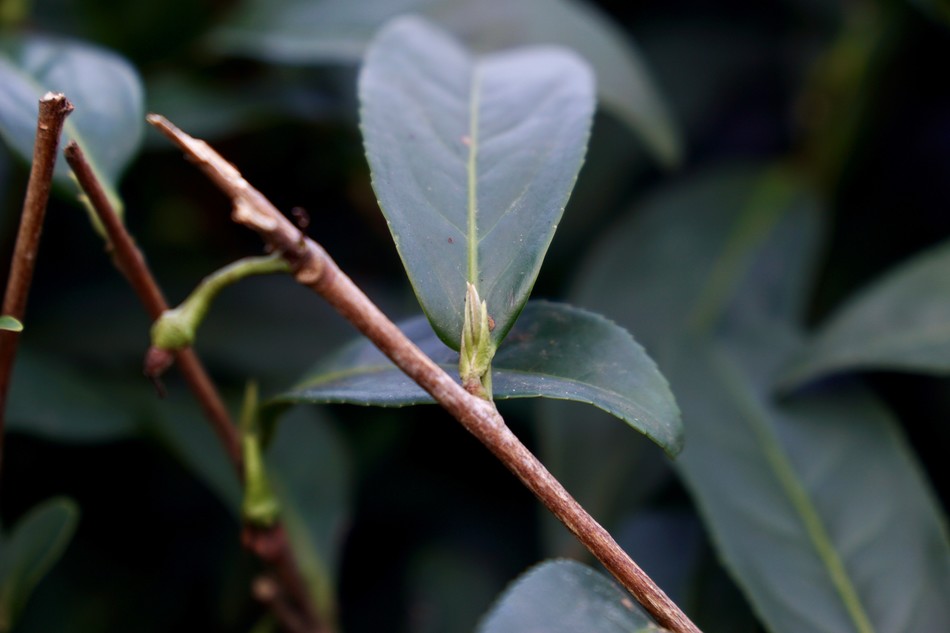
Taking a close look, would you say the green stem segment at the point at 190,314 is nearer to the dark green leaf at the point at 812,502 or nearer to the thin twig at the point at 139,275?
the thin twig at the point at 139,275

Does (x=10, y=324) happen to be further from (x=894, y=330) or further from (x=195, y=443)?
(x=894, y=330)

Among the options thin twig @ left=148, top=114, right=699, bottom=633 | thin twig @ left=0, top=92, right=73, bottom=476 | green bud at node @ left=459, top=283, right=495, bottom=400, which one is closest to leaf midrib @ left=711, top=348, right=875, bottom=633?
thin twig @ left=148, top=114, right=699, bottom=633

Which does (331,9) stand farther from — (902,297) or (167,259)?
(902,297)

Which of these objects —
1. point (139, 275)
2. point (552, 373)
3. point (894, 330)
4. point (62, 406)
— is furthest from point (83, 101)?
point (894, 330)

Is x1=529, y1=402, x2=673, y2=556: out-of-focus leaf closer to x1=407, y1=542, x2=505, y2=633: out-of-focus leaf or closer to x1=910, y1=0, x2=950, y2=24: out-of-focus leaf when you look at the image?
x1=407, y1=542, x2=505, y2=633: out-of-focus leaf

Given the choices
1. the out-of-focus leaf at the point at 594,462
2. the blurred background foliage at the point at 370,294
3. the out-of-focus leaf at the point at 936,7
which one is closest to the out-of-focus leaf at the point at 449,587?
the blurred background foliage at the point at 370,294
